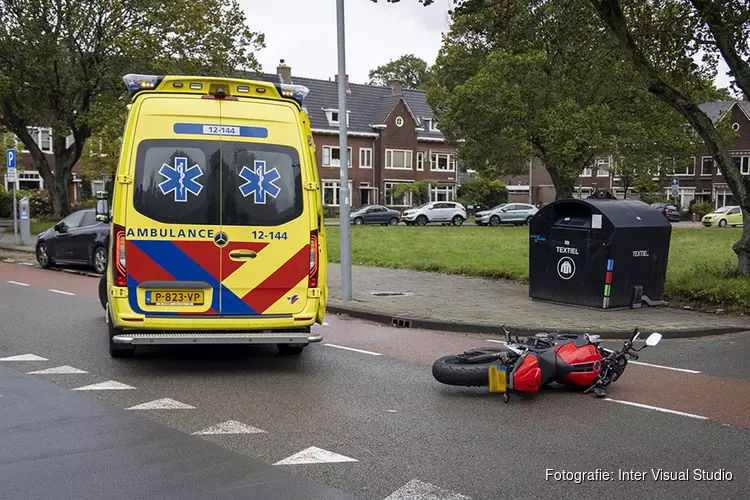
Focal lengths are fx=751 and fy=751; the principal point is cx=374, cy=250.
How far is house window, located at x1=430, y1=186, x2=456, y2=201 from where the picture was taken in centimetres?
6525

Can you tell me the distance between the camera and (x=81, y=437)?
17.1 ft

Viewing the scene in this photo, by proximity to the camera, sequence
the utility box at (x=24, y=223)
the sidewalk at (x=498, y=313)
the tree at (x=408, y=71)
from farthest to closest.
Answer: the tree at (x=408, y=71) < the utility box at (x=24, y=223) < the sidewalk at (x=498, y=313)

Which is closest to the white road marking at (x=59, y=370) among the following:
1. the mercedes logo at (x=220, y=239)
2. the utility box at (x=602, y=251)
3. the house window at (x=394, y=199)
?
the mercedes logo at (x=220, y=239)

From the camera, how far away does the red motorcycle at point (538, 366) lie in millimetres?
6316

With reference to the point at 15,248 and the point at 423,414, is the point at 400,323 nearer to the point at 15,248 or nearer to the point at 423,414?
the point at 423,414

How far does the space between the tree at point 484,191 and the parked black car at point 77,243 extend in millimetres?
44818

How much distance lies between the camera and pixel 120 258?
22.9ft

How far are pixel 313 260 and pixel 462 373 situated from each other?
1.90m

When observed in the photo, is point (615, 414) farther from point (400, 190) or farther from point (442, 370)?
point (400, 190)

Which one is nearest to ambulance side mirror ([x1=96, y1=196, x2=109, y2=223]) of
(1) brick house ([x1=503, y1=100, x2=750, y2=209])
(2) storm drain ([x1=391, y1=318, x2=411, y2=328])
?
(2) storm drain ([x1=391, y1=318, x2=411, y2=328])

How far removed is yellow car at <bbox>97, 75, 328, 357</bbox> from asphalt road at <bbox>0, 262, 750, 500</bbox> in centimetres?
57

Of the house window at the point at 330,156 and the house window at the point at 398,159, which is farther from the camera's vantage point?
the house window at the point at 398,159

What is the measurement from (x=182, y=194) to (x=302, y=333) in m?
1.76

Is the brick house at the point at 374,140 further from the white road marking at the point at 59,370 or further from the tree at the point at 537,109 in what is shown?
the white road marking at the point at 59,370
